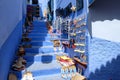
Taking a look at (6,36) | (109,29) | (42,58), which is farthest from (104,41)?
(6,36)

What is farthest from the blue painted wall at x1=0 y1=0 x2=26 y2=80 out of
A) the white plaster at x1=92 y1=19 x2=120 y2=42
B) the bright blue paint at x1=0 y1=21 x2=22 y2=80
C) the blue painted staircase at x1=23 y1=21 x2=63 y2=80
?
the white plaster at x1=92 y1=19 x2=120 y2=42

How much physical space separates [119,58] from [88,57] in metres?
0.87

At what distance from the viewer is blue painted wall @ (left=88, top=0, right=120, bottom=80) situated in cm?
407

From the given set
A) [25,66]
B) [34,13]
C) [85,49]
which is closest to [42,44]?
[25,66]

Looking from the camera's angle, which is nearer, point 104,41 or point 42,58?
point 104,41

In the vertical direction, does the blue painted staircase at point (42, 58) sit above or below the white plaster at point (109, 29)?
below

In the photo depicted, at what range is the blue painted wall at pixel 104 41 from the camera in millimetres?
4070

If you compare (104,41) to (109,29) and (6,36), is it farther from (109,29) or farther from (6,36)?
(6,36)

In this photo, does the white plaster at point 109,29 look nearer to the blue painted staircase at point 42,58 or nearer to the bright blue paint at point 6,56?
the blue painted staircase at point 42,58

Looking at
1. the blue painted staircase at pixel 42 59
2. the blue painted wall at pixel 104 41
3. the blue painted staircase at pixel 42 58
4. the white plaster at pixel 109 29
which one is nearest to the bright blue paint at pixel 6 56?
the blue painted staircase at pixel 42 59

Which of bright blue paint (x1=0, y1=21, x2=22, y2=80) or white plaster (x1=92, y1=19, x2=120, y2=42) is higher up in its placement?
white plaster (x1=92, y1=19, x2=120, y2=42)

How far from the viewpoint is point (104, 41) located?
164 inches

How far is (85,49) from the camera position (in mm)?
4293

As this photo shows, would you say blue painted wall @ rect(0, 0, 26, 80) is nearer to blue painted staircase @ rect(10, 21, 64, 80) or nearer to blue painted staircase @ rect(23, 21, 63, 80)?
blue painted staircase @ rect(10, 21, 64, 80)
